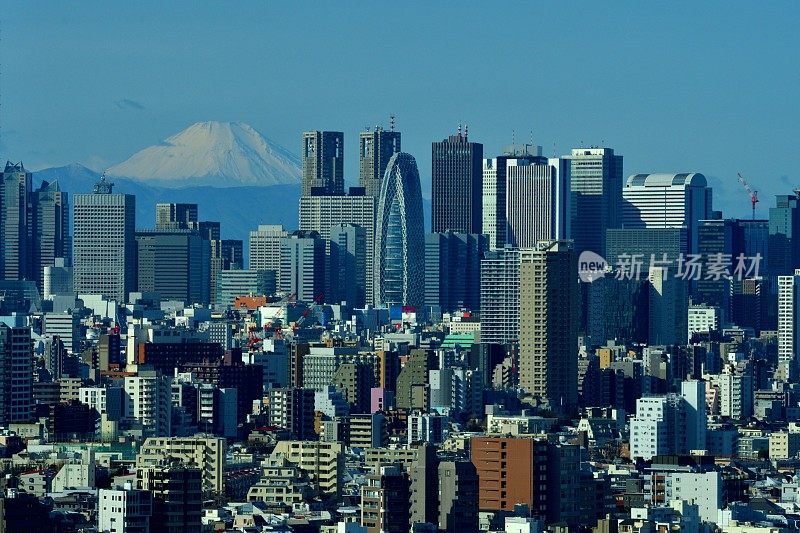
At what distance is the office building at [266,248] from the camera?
16362 cm

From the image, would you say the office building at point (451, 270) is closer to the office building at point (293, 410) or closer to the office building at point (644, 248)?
the office building at point (644, 248)

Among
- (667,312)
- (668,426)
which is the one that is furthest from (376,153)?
(668,426)

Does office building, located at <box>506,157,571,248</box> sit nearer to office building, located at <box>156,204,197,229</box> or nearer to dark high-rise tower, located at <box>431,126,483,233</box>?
dark high-rise tower, located at <box>431,126,483,233</box>

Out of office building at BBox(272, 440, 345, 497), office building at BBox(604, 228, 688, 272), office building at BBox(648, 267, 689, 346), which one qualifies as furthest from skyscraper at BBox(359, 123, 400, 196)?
office building at BBox(272, 440, 345, 497)

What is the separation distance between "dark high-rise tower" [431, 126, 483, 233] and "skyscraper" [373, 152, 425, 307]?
9.34 m

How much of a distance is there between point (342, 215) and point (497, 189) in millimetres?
9796

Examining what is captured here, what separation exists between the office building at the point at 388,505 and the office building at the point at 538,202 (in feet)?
365

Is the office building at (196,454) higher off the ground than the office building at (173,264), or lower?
lower

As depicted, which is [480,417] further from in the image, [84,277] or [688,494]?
[84,277]

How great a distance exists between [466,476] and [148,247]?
377 feet

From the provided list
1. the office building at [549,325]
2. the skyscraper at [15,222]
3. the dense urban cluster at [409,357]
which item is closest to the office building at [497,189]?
the dense urban cluster at [409,357]

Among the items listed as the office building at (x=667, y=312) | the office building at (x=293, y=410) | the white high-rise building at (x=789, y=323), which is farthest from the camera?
the office building at (x=667, y=312)

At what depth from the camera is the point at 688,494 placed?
171ft

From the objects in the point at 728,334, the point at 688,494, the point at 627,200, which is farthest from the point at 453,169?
the point at 688,494
